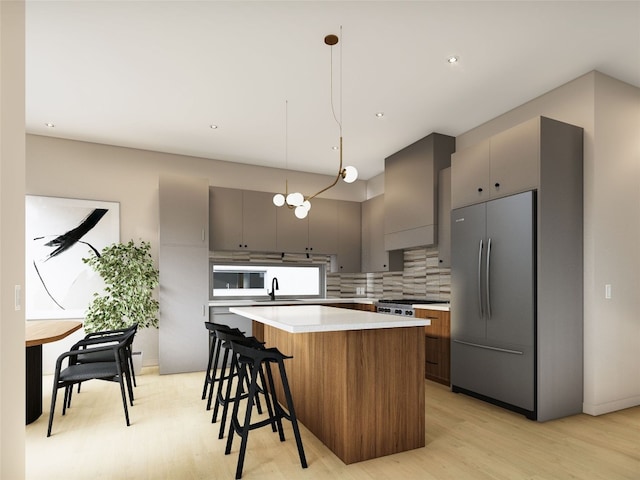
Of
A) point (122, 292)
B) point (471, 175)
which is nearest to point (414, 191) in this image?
point (471, 175)

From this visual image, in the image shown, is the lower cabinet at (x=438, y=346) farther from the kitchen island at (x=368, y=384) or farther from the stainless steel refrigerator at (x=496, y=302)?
the kitchen island at (x=368, y=384)

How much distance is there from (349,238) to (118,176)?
133 inches

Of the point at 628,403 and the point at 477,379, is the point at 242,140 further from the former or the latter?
the point at 628,403

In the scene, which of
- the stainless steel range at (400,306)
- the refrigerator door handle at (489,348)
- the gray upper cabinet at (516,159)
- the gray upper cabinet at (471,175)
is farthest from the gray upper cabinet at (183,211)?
the gray upper cabinet at (516,159)

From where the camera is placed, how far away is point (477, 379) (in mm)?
3646

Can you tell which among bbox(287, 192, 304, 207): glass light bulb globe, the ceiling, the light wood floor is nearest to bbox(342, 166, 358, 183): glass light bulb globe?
bbox(287, 192, 304, 207): glass light bulb globe

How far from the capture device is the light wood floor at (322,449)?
232 cm

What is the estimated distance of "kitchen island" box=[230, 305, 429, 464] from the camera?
2.43 meters

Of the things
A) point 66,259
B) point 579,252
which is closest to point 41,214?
point 66,259

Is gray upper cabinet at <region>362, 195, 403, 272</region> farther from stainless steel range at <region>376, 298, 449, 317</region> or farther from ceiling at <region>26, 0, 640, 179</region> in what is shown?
ceiling at <region>26, 0, 640, 179</region>

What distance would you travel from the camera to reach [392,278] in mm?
5957

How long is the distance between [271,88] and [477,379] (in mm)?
3247

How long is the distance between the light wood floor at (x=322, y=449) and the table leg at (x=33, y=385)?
0.10 meters

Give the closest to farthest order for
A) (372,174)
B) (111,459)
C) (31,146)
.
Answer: (111,459) < (31,146) < (372,174)
